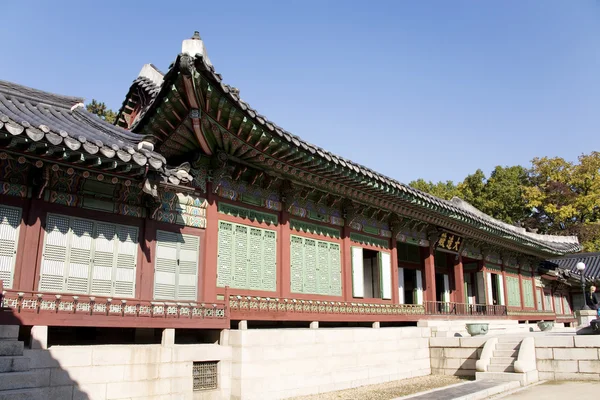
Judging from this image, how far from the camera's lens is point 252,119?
10.5 m

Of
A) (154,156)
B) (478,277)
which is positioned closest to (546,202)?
(478,277)

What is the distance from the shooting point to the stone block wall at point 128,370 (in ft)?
26.5

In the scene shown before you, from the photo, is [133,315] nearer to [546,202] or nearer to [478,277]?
[478,277]

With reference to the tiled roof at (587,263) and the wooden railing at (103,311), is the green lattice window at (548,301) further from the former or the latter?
the wooden railing at (103,311)

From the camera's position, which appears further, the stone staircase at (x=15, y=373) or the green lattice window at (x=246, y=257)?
the green lattice window at (x=246, y=257)

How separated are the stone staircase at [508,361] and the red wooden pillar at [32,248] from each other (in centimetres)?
1168

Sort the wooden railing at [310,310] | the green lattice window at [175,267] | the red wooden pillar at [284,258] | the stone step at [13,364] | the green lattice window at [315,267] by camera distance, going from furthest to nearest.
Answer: the green lattice window at [315,267]
the red wooden pillar at [284,258]
the wooden railing at [310,310]
the green lattice window at [175,267]
the stone step at [13,364]

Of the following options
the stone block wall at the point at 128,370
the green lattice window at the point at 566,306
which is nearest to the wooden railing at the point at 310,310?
the stone block wall at the point at 128,370

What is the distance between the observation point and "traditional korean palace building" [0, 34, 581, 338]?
889cm

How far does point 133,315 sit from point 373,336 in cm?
750

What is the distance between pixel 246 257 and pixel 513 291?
801 inches

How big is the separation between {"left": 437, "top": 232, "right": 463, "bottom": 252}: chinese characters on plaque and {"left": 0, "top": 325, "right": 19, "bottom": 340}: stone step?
53.6 feet

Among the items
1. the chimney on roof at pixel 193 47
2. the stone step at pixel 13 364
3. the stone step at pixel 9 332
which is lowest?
the stone step at pixel 13 364

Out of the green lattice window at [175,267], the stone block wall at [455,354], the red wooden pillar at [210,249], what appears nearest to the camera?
the green lattice window at [175,267]
